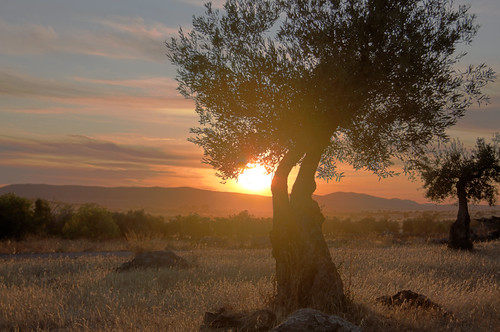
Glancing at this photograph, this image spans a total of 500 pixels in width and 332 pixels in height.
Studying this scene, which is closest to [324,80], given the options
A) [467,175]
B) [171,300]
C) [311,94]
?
[311,94]

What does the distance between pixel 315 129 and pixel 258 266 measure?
952 cm

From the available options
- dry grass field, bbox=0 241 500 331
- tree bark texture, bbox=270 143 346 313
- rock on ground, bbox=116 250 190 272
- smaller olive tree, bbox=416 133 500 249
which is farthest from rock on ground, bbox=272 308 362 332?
smaller olive tree, bbox=416 133 500 249

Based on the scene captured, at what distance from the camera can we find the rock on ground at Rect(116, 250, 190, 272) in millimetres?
18078

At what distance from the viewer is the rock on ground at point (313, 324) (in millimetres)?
6512

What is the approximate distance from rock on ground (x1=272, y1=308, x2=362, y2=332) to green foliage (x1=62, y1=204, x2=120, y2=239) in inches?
1200

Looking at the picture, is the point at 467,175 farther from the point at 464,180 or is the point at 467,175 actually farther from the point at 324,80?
the point at 324,80

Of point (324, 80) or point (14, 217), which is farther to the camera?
point (14, 217)

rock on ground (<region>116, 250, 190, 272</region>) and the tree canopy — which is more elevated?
the tree canopy

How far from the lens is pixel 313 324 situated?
6.62 metres

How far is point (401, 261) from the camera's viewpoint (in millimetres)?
21000

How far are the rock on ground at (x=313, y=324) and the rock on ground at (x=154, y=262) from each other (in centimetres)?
1183

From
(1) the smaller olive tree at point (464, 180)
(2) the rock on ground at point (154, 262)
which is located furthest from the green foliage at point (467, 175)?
(2) the rock on ground at point (154, 262)

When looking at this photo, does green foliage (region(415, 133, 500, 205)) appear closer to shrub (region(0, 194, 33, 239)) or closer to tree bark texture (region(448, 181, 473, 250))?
tree bark texture (region(448, 181, 473, 250))

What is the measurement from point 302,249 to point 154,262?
31.5 feet
